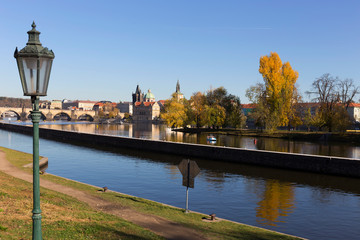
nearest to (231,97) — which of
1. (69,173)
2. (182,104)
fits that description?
(182,104)

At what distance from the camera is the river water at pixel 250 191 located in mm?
20000

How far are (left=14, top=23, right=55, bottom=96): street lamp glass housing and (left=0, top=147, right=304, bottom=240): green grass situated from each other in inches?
220

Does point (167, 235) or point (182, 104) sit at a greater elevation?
point (182, 104)

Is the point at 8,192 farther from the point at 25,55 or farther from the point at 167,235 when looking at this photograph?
the point at 25,55

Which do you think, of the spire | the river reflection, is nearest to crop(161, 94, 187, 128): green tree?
the river reflection

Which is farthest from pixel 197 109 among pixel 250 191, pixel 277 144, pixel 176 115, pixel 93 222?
pixel 93 222

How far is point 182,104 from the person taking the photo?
111125 mm

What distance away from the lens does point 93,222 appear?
1276 cm

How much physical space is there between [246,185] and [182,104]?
81.1m

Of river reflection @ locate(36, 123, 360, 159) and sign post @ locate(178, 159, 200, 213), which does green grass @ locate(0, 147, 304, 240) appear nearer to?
sign post @ locate(178, 159, 200, 213)

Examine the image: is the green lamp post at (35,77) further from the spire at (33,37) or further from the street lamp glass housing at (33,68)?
the spire at (33,37)

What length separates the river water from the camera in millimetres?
20000

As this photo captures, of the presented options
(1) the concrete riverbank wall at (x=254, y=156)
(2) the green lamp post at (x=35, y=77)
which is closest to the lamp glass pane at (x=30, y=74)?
(2) the green lamp post at (x=35, y=77)

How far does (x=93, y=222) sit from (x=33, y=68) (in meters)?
8.04
